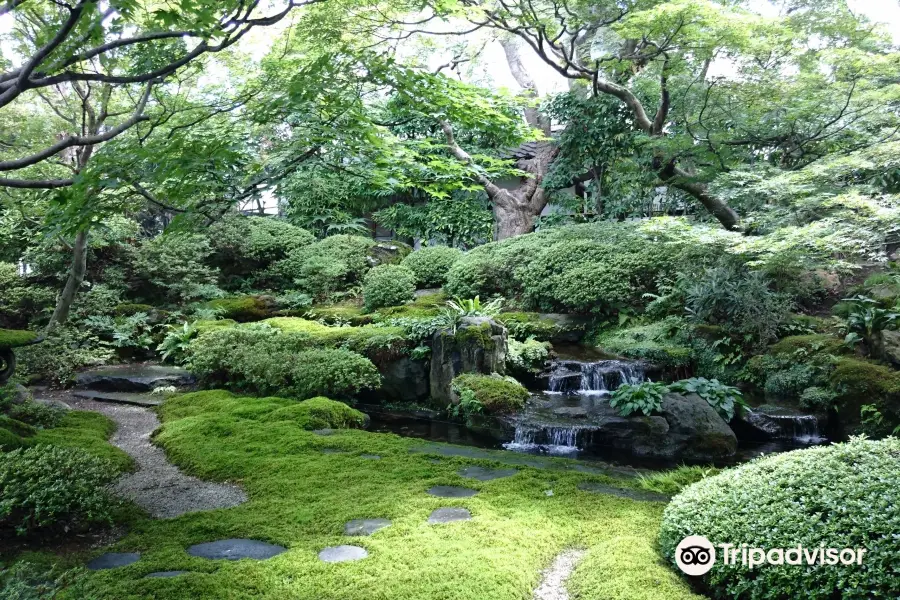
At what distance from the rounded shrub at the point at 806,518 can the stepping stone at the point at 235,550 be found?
255 cm

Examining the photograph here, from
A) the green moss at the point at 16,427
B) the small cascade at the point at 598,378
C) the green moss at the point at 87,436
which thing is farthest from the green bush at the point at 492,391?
the green moss at the point at 16,427

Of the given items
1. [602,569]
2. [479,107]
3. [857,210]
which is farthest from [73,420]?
[857,210]

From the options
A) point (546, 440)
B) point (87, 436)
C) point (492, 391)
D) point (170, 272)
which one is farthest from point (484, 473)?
point (170, 272)

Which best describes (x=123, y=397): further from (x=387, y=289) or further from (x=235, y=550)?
(x=235, y=550)

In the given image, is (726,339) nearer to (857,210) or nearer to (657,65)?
(857,210)

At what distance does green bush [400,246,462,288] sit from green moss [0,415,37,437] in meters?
10.5

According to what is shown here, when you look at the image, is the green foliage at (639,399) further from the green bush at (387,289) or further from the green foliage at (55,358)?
the green foliage at (55,358)

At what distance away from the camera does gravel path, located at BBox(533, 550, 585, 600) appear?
3314 mm

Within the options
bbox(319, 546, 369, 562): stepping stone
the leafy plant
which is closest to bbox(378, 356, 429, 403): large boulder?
the leafy plant

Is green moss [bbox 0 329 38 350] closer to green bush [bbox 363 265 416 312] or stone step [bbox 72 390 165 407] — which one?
stone step [bbox 72 390 165 407]

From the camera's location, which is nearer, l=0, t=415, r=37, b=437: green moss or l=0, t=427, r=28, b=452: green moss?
l=0, t=427, r=28, b=452: green moss

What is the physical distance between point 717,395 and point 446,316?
4.54 metres

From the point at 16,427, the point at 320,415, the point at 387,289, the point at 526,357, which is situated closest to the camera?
the point at 16,427

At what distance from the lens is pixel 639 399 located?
7855mm
